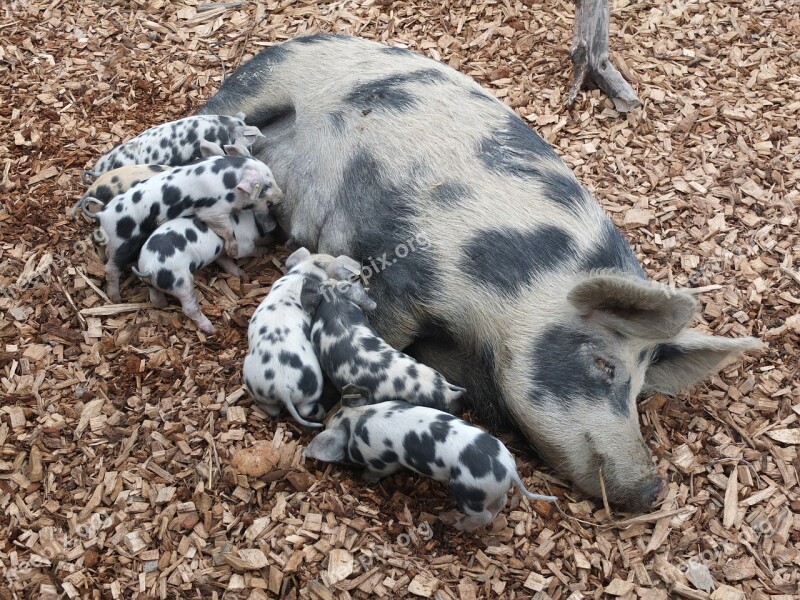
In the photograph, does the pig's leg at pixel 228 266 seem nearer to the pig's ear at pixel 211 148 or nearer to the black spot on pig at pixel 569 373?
the pig's ear at pixel 211 148

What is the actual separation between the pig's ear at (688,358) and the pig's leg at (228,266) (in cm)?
214

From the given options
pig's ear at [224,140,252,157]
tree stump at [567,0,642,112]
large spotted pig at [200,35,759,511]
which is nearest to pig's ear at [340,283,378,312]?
large spotted pig at [200,35,759,511]

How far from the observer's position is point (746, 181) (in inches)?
193

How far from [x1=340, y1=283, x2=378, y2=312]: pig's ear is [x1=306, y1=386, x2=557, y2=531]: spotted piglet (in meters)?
0.46

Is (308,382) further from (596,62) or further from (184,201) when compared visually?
(596,62)

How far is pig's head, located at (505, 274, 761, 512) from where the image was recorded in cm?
335

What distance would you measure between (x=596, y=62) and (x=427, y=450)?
3.33 meters

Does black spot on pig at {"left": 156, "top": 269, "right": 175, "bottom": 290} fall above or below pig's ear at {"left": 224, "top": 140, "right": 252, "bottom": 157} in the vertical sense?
below

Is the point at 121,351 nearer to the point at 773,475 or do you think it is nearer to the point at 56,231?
the point at 56,231

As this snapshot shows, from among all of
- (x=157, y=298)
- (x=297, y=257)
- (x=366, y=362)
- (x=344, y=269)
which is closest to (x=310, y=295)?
(x=344, y=269)

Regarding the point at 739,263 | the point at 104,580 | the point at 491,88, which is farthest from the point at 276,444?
the point at 491,88

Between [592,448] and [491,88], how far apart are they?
298cm

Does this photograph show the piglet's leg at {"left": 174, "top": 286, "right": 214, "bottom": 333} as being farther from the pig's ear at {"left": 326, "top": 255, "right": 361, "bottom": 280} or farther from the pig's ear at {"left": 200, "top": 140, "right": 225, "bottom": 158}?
the pig's ear at {"left": 200, "top": 140, "right": 225, "bottom": 158}

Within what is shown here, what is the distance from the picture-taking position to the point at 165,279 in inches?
152
